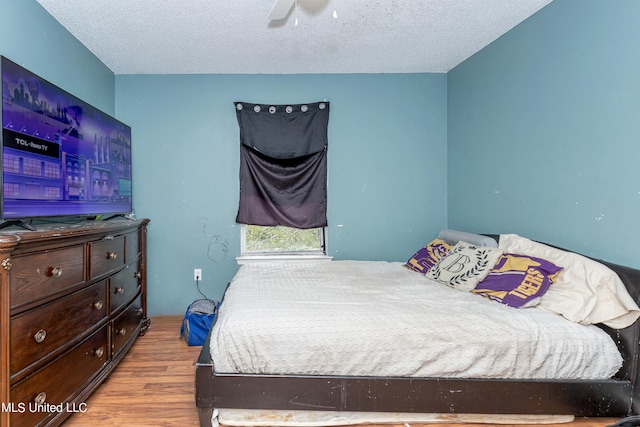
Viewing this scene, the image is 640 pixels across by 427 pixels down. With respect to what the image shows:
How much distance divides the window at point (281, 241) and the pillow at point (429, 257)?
1.02m

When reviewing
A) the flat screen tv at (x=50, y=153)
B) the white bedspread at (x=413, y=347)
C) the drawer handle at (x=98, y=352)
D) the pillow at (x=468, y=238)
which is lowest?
the drawer handle at (x=98, y=352)

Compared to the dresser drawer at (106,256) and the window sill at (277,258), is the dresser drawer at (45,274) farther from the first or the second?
the window sill at (277,258)

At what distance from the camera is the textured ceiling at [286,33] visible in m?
2.19

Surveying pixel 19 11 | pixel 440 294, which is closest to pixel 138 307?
pixel 19 11

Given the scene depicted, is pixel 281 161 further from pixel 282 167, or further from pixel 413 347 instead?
pixel 413 347

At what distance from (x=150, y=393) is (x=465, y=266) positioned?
6.95ft

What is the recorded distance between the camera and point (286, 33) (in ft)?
8.33

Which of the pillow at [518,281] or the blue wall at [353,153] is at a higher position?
the blue wall at [353,153]

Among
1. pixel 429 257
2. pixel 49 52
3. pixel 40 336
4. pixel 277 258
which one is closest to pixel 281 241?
pixel 277 258

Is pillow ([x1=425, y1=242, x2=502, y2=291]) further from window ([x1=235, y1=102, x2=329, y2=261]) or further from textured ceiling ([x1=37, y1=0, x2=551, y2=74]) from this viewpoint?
textured ceiling ([x1=37, y1=0, x2=551, y2=74])

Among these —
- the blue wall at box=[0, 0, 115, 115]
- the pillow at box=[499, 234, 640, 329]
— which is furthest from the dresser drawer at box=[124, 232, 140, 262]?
the pillow at box=[499, 234, 640, 329]

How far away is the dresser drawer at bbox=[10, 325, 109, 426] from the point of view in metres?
1.34

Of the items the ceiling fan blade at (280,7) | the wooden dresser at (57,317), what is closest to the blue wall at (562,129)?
the ceiling fan blade at (280,7)

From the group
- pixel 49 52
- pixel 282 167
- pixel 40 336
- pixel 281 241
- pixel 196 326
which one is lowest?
pixel 196 326
